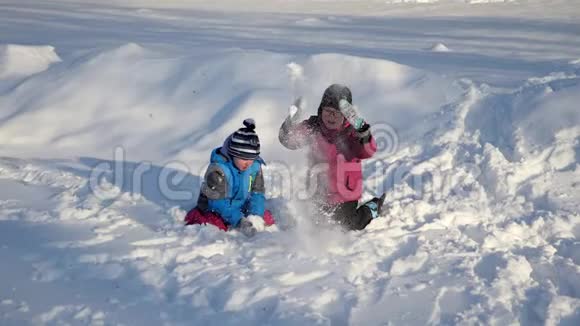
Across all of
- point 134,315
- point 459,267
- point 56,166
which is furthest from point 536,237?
point 56,166

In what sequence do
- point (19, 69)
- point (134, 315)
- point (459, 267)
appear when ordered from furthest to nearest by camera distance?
point (19, 69)
point (459, 267)
point (134, 315)

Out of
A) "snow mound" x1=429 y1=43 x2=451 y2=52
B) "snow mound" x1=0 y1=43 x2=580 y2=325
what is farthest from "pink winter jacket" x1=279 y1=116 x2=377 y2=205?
"snow mound" x1=429 y1=43 x2=451 y2=52

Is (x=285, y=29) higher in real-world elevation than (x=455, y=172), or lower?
higher

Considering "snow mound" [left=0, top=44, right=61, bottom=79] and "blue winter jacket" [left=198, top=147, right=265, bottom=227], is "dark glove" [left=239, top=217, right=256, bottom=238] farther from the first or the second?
"snow mound" [left=0, top=44, right=61, bottom=79]

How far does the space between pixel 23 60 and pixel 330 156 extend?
17.9 ft

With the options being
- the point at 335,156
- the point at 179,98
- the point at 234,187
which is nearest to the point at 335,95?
the point at 335,156

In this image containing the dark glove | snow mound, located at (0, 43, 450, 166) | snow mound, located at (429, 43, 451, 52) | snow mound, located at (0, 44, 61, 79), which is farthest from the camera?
snow mound, located at (429, 43, 451, 52)

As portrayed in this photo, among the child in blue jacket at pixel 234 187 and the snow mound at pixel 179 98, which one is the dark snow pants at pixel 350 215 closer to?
the child in blue jacket at pixel 234 187

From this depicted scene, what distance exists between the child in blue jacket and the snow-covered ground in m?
0.18

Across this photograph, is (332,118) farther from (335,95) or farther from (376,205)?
(376,205)

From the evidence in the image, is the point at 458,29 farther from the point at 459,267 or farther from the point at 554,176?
the point at 459,267

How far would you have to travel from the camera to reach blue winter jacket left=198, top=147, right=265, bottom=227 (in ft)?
13.1

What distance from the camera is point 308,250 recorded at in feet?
12.0

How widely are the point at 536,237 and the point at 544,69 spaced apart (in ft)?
10.9
